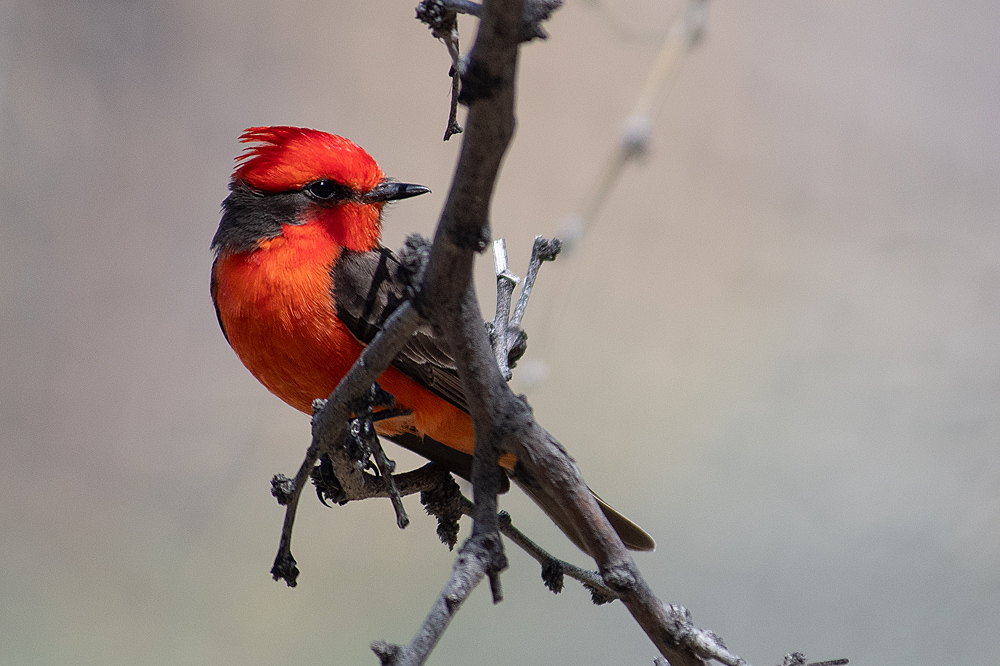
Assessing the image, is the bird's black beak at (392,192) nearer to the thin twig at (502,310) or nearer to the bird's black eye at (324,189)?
the bird's black eye at (324,189)

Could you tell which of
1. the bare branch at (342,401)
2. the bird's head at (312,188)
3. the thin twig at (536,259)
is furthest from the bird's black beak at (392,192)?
the bare branch at (342,401)

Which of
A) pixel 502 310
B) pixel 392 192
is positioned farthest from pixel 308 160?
pixel 502 310

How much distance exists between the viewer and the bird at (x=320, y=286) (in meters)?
1.91

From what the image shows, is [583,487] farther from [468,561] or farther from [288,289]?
[288,289]

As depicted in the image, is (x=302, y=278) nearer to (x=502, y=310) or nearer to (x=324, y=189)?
(x=324, y=189)

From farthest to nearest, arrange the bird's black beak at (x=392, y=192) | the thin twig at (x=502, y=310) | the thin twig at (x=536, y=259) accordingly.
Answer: the bird's black beak at (x=392, y=192)
the thin twig at (x=536, y=259)
the thin twig at (x=502, y=310)

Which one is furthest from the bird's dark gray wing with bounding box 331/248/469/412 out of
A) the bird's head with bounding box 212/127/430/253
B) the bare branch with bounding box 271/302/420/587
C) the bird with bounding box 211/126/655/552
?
the bare branch with bounding box 271/302/420/587

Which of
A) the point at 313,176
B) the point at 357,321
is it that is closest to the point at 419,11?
the point at 357,321

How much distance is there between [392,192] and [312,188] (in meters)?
0.20

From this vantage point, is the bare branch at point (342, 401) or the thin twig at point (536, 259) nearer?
the bare branch at point (342, 401)

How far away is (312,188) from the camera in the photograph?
6.89ft

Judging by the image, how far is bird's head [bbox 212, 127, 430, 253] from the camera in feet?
6.83

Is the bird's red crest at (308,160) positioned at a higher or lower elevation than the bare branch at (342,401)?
higher

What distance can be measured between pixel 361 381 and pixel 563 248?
3.06 ft
